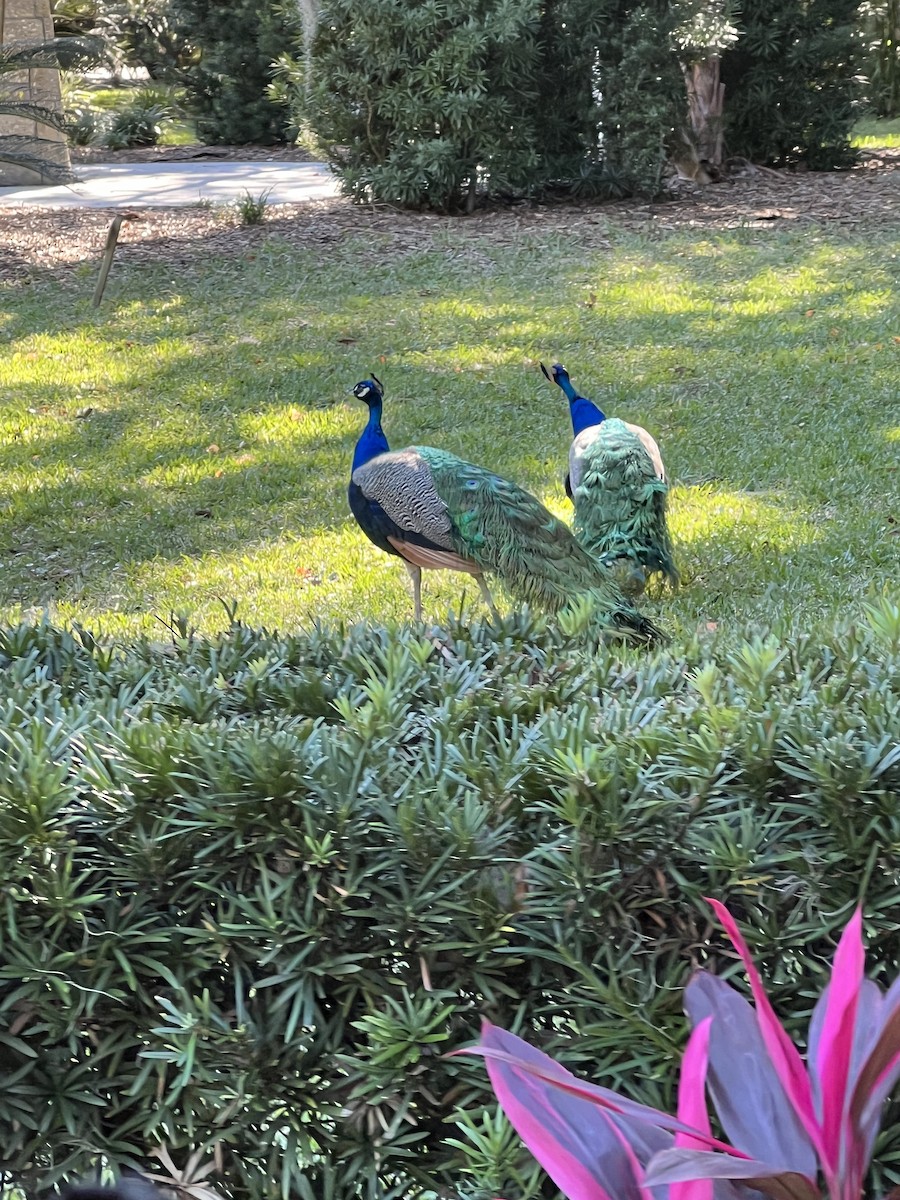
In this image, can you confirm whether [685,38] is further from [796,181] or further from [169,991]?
[169,991]

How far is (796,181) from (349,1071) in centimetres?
1515

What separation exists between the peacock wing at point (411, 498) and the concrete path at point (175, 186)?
415 inches

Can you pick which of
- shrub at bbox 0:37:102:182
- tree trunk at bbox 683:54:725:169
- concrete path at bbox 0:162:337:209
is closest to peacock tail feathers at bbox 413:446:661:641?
shrub at bbox 0:37:102:182

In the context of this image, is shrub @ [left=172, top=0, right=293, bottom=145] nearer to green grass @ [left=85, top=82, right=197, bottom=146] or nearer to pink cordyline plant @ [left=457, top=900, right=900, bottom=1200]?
green grass @ [left=85, top=82, right=197, bottom=146]

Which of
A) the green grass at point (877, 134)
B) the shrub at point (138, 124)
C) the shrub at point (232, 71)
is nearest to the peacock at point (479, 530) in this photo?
the green grass at point (877, 134)

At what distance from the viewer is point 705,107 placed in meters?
15.2

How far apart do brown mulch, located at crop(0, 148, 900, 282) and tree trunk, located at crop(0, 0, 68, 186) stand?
5.04ft

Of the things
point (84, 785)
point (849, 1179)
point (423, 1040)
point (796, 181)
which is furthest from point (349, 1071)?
point (796, 181)

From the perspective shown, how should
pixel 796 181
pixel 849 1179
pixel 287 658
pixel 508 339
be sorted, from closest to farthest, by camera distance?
pixel 849 1179
pixel 287 658
pixel 508 339
pixel 796 181

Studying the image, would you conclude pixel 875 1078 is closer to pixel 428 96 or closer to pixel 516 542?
pixel 516 542

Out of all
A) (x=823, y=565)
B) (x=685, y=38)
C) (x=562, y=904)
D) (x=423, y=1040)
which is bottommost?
(x=823, y=565)

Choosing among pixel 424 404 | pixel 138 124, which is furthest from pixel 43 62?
pixel 138 124

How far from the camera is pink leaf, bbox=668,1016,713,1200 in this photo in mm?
1634

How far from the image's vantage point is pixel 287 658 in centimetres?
284
